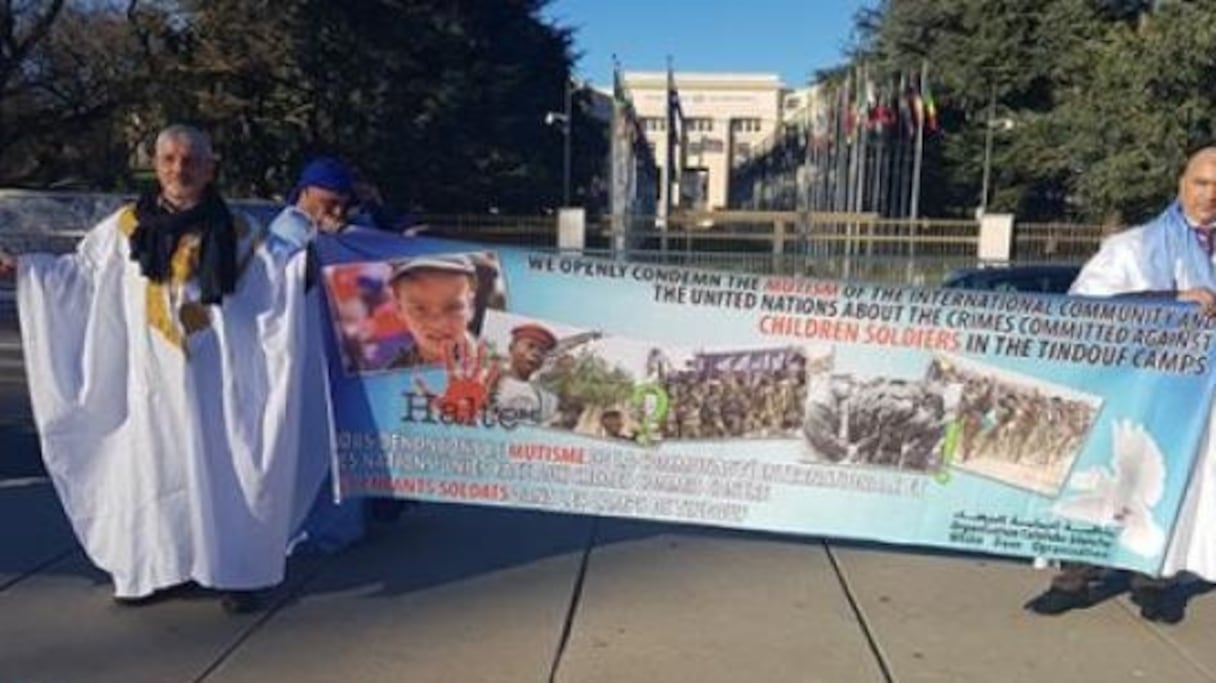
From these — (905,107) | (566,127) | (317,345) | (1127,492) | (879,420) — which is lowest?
(1127,492)

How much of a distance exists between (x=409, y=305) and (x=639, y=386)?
1036 mm

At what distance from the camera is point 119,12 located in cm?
4394

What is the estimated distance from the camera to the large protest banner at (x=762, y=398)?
5.57 meters

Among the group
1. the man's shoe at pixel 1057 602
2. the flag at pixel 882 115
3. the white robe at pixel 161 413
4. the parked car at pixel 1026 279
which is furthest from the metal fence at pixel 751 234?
the white robe at pixel 161 413

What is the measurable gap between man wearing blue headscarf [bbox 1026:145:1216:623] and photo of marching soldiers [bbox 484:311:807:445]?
1302 mm

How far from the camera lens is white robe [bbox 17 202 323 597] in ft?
17.4

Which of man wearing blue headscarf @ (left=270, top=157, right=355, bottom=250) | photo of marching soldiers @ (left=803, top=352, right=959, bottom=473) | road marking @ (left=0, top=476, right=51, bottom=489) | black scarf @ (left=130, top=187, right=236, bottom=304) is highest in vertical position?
man wearing blue headscarf @ (left=270, top=157, right=355, bottom=250)

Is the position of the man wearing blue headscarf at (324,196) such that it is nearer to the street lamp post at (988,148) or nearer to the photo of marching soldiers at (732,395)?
the photo of marching soldiers at (732,395)

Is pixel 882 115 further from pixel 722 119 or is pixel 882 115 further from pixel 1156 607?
pixel 722 119

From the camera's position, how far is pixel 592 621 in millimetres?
5387

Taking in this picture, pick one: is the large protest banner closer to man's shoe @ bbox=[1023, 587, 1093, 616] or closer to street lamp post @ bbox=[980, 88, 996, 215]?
man's shoe @ bbox=[1023, 587, 1093, 616]

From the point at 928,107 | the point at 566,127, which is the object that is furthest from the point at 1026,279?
the point at 566,127

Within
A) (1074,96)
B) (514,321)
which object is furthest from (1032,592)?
(1074,96)

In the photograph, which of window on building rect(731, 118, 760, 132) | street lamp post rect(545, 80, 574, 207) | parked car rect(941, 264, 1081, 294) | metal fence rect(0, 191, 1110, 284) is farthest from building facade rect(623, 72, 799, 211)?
parked car rect(941, 264, 1081, 294)
